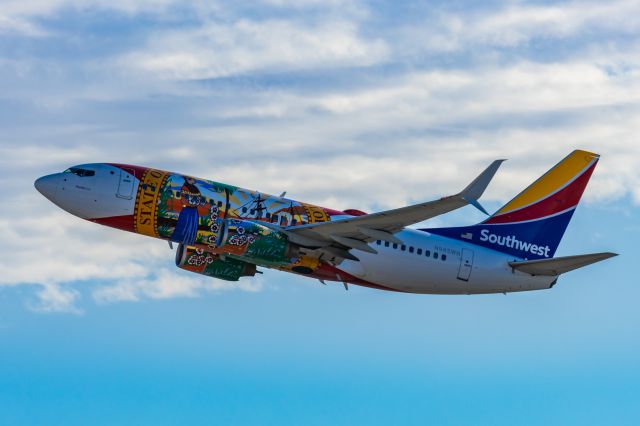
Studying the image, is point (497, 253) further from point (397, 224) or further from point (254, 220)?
point (254, 220)

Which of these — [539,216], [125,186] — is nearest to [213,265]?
[125,186]

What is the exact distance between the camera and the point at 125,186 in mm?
52781

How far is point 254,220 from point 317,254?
370 cm

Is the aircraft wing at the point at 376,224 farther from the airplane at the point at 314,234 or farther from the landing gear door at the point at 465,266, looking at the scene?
the landing gear door at the point at 465,266

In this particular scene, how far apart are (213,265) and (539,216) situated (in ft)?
61.2

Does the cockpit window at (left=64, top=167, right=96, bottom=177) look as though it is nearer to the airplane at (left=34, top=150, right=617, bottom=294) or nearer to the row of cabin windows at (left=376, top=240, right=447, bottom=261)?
the airplane at (left=34, top=150, right=617, bottom=294)

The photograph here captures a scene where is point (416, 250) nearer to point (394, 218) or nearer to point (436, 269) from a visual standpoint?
point (436, 269)

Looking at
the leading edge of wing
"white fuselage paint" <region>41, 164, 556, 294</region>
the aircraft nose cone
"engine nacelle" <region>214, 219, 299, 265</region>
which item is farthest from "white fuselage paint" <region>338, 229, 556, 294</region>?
the aircraft nose cone

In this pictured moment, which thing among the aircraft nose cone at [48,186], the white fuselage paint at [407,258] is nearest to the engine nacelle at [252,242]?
the white fuselage paint at [407,258]

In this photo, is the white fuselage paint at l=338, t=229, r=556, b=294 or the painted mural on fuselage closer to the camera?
the painted mural on fuselage

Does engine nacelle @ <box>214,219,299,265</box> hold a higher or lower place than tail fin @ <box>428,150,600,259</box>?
lower

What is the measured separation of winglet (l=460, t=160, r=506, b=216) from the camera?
4706 cm

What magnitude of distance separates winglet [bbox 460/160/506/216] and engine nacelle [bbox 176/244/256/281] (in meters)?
14.9

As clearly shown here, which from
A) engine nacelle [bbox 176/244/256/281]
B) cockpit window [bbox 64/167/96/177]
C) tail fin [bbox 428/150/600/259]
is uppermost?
tail fin [bbox 428/150/600/259]
